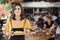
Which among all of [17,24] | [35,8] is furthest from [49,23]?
[17,24]

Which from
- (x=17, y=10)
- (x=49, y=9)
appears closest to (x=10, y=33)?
(x=17, y=10)

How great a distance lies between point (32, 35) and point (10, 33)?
224mm

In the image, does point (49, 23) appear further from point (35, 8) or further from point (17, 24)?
point (17, 24)

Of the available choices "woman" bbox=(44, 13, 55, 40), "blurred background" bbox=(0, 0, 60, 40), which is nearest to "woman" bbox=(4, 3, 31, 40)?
"blurred background" bbox=(0, 0, 60, 40)

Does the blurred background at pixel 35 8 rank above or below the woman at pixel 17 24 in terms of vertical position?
above

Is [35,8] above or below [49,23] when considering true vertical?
above

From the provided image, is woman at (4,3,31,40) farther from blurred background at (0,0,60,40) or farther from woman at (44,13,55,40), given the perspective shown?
woman at (44,13,55,40)

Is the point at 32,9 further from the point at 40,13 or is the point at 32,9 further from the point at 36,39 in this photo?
the point at 36,39

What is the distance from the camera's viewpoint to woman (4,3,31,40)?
8.43 ft

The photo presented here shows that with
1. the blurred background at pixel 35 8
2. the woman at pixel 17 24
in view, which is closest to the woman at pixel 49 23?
the blurred background at pixel 35 8

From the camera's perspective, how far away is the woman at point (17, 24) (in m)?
2.57

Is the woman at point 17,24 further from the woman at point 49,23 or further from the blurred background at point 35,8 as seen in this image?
the woman at point 49,23

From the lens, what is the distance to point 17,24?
2.58 m

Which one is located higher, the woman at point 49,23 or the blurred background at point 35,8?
the blurred background at point 35,8
